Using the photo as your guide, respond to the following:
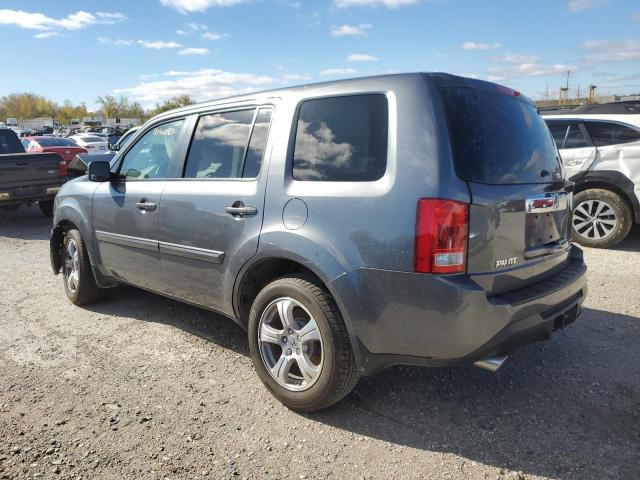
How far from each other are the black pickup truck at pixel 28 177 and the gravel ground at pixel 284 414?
601cm

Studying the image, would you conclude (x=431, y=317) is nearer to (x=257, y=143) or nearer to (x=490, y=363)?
(x=490, y=363)

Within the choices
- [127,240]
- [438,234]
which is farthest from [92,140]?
[438,234]

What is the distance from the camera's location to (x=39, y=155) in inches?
389

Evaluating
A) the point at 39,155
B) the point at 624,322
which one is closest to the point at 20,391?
the point at 624,322

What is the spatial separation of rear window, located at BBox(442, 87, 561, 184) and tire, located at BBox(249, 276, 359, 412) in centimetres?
103

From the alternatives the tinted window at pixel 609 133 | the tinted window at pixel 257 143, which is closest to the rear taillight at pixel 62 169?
the tinted window at pixel 257 143

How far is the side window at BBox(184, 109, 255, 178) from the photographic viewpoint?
3379mm

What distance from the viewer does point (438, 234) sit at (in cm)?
238

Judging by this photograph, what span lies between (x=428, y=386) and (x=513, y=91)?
1.91 meters

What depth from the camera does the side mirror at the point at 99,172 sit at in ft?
14.1

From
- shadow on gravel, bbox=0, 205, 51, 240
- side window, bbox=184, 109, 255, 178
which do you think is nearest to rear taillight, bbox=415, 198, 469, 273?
side window, bbox=184, 109, 255, 178

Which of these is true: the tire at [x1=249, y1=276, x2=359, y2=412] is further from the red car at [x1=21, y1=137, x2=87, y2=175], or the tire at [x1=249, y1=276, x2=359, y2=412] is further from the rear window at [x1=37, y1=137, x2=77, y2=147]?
the rear window at [x1=37, y1=137, x2=77, y2=147]

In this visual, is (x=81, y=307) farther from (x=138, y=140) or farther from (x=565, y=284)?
(x=565, y=284)

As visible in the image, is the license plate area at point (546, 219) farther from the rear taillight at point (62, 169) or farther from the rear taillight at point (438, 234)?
the rear taillight at point (62, 169)
